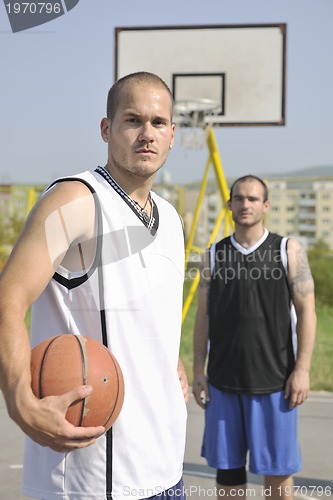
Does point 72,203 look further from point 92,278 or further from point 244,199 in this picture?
point 244,199

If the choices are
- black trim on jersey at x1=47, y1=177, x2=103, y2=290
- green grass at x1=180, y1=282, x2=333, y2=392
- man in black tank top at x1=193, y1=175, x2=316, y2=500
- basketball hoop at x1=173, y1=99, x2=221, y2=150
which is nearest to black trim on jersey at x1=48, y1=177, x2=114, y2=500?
black trim on jersey at x1=47, y1=177, x2=103, y2=290

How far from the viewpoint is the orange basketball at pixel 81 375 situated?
6.73 ft

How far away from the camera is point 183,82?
410 inches

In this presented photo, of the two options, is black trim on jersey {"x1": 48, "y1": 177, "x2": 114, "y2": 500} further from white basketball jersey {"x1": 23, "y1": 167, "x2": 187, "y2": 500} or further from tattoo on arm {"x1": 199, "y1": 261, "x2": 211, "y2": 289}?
tattoo on arm {"x1": 199, "y1": 261, "x2": 211, "y2": 289}

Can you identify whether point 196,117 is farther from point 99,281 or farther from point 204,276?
point 99,281

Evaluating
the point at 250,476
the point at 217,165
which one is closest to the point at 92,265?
the point at 250,476

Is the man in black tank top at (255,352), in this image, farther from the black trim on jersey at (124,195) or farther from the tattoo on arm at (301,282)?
the black trim on jersey at (124,195)

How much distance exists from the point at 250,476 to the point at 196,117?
5.93 metres

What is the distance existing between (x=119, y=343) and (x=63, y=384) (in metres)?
0.27

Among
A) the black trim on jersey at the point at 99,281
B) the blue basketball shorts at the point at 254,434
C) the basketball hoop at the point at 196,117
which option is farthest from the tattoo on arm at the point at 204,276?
the basketball hoop at the point at 196,117

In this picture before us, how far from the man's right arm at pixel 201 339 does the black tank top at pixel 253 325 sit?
0.33 feet

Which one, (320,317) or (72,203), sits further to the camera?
(320,317)

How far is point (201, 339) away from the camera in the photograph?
4.63 meters

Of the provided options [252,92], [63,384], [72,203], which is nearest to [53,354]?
[63,384]
